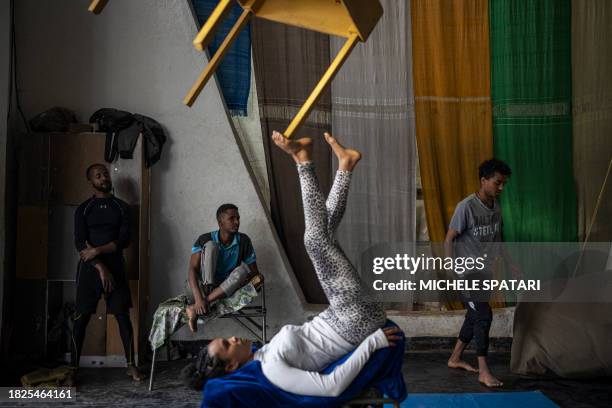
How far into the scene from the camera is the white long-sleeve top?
103 inches

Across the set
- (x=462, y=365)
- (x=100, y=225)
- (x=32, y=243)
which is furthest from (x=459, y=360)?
(x=32, y=243)

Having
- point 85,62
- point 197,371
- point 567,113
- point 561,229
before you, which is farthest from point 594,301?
point 85,62

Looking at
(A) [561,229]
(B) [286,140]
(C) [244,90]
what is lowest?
(A) [561,229]

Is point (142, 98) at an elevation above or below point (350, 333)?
above

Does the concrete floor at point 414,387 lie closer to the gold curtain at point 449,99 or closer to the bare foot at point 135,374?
the bare foot at point 135,374

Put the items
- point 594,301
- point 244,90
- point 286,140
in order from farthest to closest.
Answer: point 244,90, point 594,301, point 286,140

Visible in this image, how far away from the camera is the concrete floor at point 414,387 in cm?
402

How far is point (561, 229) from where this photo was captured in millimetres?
5219

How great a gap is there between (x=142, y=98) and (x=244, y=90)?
78 cm

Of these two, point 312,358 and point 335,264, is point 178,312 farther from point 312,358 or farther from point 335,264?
point 335,264

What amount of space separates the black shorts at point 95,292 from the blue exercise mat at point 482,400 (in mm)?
1946

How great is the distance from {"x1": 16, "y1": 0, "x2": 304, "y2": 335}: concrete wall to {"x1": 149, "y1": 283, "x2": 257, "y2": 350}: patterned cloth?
74 centimetres

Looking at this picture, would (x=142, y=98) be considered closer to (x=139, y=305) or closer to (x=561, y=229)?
(x=139, y=305)
